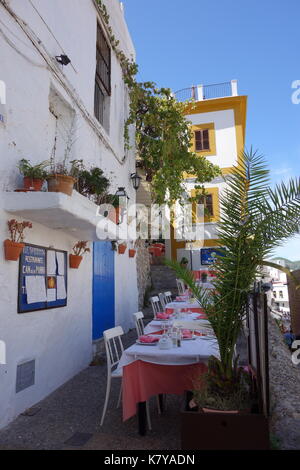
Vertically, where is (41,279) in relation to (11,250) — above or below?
below

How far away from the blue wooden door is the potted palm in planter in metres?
3.48

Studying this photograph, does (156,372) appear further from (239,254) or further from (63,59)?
(63,59)

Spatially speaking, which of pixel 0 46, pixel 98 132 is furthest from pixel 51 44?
pixel 98 132

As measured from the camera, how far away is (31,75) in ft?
13.6

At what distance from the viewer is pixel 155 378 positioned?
10.8 ft

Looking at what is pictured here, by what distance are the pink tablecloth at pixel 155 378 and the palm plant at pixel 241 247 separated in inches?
21.8

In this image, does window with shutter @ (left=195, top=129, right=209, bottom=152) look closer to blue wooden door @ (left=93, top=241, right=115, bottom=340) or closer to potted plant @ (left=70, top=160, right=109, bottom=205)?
blue wooden door @ (left=93, top=241, right=115, bottom=340)

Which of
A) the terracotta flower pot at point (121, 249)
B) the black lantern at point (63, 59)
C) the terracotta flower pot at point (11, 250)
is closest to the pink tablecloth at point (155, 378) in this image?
the terracotta flower pot at point (11, 250)

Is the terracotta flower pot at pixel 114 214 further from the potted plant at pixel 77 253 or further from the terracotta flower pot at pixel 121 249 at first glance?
the terracotta flower pot at pixel 121 249

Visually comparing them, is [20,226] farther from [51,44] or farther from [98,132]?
[98,132]

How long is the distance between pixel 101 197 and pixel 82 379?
2847 millimetres

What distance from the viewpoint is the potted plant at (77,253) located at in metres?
5.12

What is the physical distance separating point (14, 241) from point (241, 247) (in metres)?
2.38

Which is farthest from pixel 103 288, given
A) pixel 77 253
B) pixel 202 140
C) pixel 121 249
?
pixel 202 140
